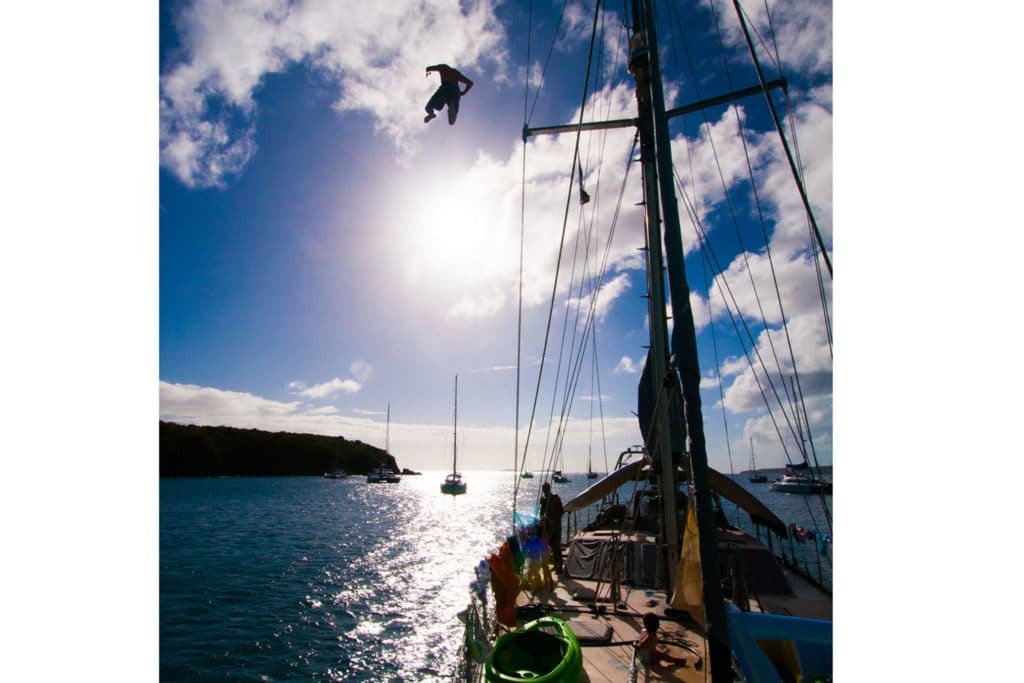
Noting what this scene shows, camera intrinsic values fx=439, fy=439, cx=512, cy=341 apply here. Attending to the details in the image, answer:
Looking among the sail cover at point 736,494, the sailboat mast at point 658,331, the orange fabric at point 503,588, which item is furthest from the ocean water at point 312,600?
the sail cover at point 736,494

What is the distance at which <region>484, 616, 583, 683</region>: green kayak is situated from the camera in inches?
186

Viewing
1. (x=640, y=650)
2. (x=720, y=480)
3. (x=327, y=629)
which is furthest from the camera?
(x=327, y=629)

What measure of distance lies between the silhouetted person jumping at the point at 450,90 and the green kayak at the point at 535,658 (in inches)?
377

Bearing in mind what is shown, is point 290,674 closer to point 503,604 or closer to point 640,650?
point 503,604

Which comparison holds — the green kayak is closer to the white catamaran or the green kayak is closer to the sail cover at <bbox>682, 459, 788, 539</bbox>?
the white catamaran

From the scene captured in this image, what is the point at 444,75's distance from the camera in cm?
953

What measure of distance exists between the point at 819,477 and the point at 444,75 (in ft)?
32.7

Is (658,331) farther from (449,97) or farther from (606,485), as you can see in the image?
(449,97)

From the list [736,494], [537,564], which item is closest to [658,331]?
[736,494]

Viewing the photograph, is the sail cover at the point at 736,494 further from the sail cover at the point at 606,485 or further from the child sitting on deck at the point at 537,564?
the child sitting on deck at the point at 537,564

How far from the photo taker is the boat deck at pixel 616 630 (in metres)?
5.92

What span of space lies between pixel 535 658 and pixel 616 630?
2883 millimetres

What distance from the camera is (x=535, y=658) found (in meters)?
5.14

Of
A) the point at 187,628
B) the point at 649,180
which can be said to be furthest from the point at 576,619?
the point at 187,628
